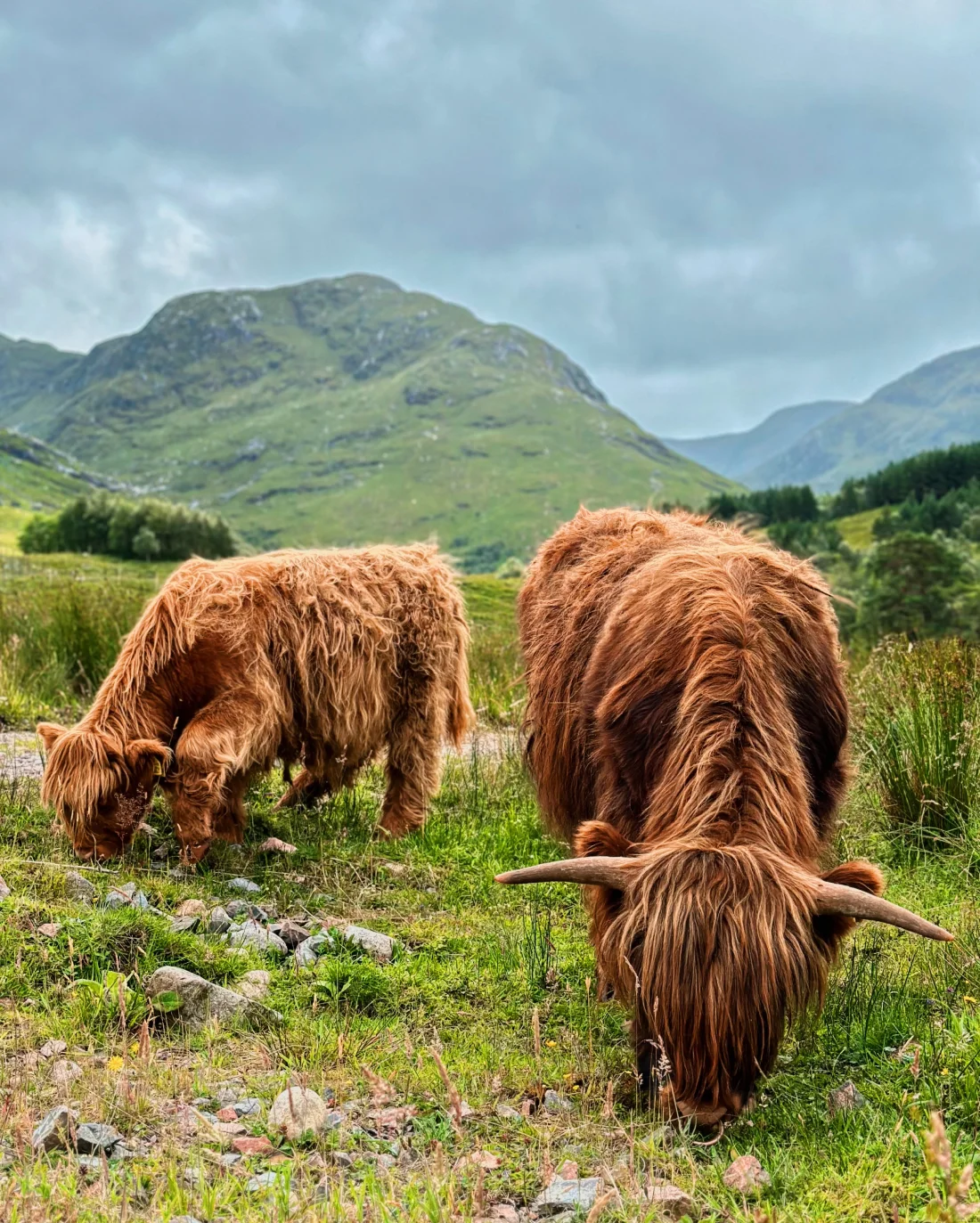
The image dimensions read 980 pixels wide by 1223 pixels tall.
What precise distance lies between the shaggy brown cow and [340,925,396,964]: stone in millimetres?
1367

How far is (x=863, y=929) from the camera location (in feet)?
16.4

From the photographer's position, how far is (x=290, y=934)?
4641mm

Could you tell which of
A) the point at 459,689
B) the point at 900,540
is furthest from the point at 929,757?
the point at 900,540

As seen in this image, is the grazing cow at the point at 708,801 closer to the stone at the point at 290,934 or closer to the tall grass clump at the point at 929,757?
the stone at the point at 290,934

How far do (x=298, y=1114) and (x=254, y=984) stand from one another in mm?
1205

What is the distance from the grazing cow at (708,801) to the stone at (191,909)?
6.09ft

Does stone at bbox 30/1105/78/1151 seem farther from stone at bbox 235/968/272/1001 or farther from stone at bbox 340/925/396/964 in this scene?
stone at bbox 340/925/396/964

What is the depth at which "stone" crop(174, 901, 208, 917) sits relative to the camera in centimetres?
470

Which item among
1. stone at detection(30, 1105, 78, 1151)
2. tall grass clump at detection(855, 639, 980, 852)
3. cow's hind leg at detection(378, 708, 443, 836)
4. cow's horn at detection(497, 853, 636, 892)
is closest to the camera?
stone at detection(30, 1105, 78, 1151)

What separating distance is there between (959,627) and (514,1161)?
3584cm

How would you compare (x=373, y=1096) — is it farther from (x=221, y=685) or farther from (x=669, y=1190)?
(x=221, y=685)

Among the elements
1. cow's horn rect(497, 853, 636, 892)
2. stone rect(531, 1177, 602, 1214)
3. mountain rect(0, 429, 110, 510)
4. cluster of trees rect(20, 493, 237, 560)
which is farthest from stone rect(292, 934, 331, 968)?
mountain rect(0, 429, 110, 510)

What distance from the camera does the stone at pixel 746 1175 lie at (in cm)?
259

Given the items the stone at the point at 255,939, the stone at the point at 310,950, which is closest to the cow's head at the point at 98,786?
the stone at the point at 255,939
